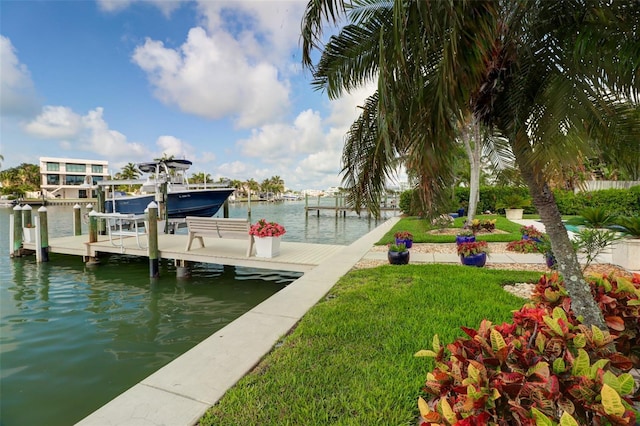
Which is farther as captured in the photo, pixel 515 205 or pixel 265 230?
pixel 515 205

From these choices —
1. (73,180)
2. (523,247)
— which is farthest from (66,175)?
(523,247)

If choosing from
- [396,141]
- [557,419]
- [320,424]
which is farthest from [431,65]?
[320,424]

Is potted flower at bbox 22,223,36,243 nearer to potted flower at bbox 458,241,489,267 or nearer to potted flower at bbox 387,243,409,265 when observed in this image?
potted flower at bbox 387,243,409,265

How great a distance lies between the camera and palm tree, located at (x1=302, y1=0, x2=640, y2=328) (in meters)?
1.88

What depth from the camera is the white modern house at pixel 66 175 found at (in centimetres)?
6366

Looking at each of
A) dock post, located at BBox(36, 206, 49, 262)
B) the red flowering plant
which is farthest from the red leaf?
dock post, located at BBox(36, 206, 49, 262)

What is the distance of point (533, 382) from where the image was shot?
161 centimetres

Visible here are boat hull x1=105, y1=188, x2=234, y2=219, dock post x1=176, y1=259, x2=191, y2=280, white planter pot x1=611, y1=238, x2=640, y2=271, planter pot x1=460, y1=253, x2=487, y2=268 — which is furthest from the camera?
boat hull x1=105, y1=188, x2=234, y2=219

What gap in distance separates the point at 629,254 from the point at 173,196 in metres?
20.2

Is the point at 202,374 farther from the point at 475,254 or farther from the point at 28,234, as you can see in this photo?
the point at 28,234

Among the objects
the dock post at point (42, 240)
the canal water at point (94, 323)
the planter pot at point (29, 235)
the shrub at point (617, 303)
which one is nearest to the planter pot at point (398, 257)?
the canal water at point (94, 323)

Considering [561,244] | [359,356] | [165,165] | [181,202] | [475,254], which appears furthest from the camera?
[165,165]

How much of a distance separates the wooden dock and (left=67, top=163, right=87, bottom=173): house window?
7255cm

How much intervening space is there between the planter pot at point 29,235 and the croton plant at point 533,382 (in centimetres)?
1381
